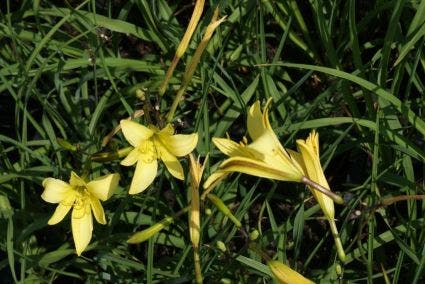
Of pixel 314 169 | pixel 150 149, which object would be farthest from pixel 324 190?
pixel 150 149

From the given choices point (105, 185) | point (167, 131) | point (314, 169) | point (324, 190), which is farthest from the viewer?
point (105, 185)

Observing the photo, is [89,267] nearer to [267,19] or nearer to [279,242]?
[279,242]

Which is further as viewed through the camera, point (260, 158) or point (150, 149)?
point (150, 149)

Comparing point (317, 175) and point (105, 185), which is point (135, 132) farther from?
point (317, 175)

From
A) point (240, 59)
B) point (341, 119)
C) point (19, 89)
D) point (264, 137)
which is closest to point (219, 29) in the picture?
point (240, 59)

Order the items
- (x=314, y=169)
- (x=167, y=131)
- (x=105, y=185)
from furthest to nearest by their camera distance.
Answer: (x=105, y=185), (x=167, y=131), (x=314, y=169)

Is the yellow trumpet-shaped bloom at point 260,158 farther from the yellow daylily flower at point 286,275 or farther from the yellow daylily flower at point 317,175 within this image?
the yellow daylily flower at point 286,275
